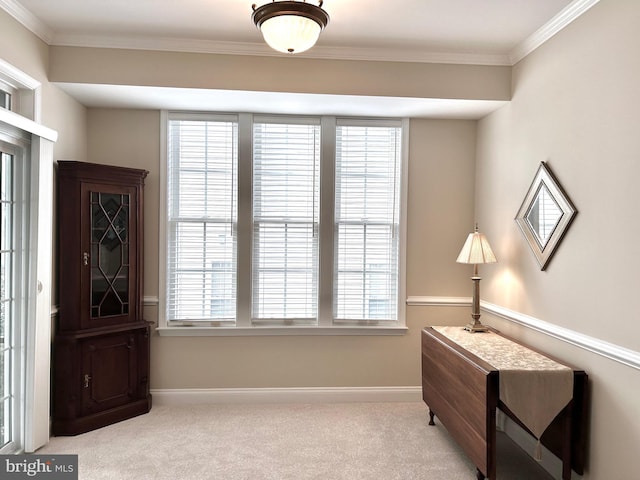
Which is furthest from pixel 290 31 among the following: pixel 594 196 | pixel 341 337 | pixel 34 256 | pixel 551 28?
pixel 341 337

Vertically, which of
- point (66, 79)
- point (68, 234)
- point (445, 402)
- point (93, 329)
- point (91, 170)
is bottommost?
point (445, 402)

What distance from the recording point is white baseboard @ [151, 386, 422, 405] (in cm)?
367

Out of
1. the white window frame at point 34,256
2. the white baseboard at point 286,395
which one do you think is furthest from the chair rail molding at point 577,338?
the white window frame at point 34,256

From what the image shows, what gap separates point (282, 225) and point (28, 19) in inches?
85.4

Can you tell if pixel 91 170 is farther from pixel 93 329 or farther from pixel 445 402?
pixel 445 402

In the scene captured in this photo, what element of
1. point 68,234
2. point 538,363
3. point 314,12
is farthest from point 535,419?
point 68,234

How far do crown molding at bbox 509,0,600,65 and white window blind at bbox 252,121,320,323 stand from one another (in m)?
1.59

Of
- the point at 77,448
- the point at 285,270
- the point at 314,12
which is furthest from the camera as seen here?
the point at 285,270

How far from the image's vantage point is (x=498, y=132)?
3.44m

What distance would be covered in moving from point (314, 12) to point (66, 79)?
188 cm

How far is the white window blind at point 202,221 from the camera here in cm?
368

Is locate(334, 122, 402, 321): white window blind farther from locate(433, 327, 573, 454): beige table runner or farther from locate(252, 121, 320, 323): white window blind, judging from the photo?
locate(433, 327, 573, 454): beige table runner

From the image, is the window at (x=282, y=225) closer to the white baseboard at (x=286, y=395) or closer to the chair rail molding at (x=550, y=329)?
the chair rail molding at (x=550, y=329)

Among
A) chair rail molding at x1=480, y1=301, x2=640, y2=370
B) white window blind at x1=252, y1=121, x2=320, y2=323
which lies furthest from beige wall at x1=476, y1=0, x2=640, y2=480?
white window blind at x1=252, y1=121, x2=320, y2=323
